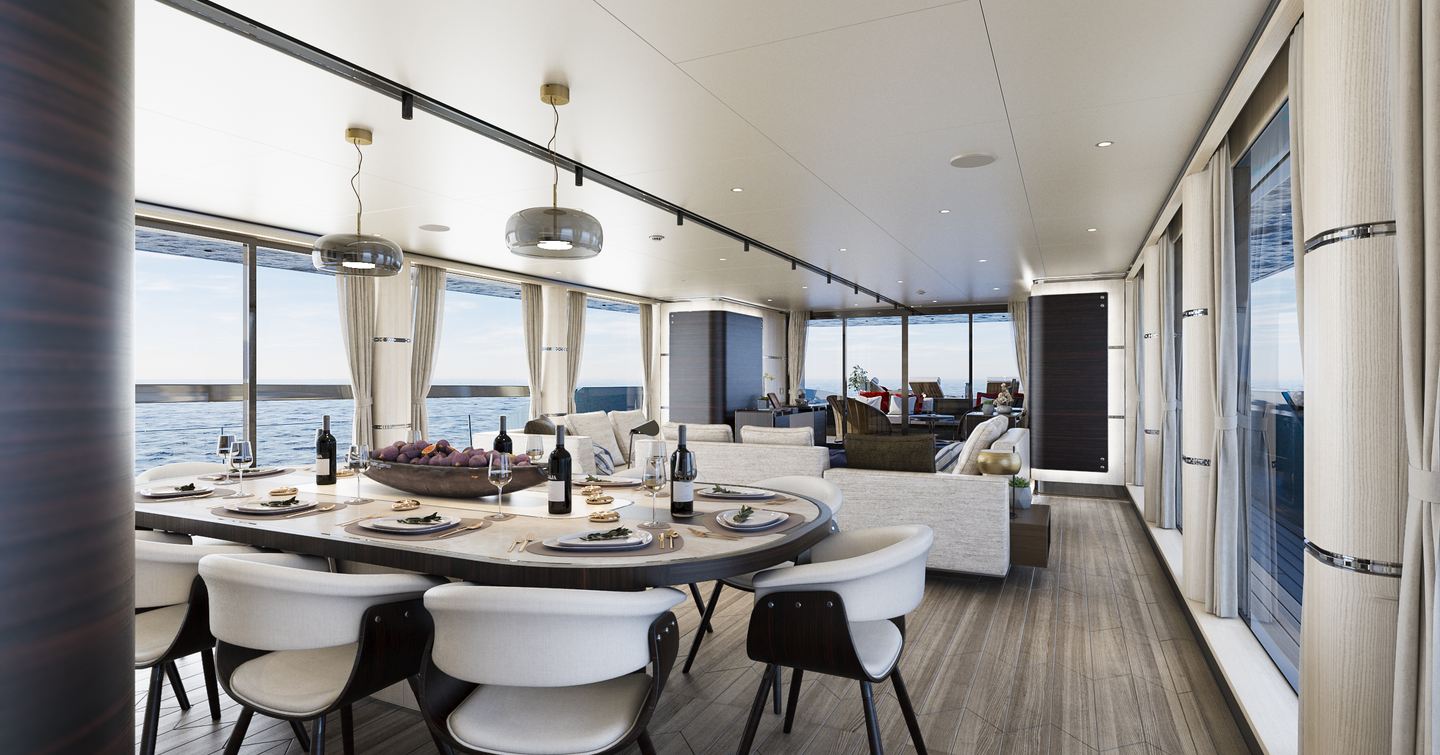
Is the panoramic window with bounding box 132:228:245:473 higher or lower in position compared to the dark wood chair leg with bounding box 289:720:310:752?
higher

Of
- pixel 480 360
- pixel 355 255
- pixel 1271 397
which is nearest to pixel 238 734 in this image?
pixel 355 255

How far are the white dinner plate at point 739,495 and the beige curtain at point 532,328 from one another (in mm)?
6927

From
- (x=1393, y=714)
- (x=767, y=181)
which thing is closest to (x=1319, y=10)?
(x=1393, y=714)

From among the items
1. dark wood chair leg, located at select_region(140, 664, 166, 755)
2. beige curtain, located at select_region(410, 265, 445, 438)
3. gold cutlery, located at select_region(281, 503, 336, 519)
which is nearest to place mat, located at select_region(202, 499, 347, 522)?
gold cutlery, located at select_region(281, 503, 336, 519)

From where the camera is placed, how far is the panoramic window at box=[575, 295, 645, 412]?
1138 cm

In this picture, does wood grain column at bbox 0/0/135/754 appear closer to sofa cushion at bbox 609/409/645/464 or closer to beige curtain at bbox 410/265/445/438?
sofa cushion at bbox 609/409/645/464

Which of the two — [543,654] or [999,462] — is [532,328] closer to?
[999,462]

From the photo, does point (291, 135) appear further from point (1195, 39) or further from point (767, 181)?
point (1195, 39)

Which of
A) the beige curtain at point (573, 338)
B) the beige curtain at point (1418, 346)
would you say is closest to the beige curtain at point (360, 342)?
the beige curtain at point (573, 338)

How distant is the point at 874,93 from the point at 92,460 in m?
3.43

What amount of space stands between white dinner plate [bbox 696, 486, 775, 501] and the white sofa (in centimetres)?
154

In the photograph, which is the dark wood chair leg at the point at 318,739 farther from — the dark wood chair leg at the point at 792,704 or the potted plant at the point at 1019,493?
the potted plant at the point at 1019,493

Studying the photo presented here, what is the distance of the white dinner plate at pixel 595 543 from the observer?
76.5 inches

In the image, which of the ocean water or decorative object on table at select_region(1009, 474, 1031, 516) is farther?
the ocean water
